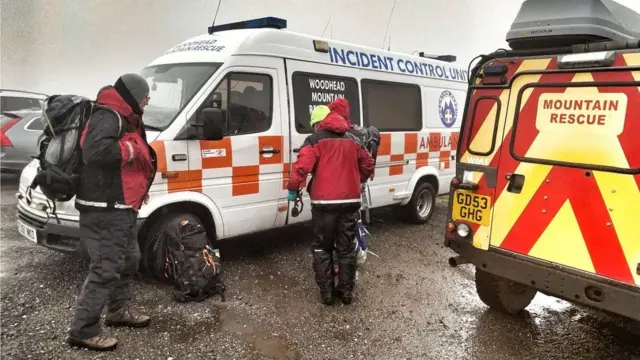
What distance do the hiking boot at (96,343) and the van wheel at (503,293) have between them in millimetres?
2826

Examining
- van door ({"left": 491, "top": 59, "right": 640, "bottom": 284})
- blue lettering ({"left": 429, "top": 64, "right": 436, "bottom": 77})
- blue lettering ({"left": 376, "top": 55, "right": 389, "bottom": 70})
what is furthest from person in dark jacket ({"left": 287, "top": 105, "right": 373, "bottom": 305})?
blue lettering ({"left": 429, "top": 64, "right": 436, "bottom": 77})

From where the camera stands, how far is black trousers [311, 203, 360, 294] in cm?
391

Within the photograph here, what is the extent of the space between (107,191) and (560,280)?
300 cm

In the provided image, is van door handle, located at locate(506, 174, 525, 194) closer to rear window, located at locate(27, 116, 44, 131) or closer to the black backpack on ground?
the black backpack on ground

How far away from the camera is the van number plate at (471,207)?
3.31 m

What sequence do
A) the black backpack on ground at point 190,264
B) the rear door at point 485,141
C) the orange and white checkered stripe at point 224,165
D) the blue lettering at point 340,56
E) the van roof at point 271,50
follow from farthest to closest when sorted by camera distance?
the blue lettering at point 340,56 < the van roof at point 271,50 < the orange and white checkered stripe at point 224,165 < the black backpack on ground at point 190,264 < the rear door at point 485,141

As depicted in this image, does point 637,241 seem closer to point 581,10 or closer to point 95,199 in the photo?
point 581,10

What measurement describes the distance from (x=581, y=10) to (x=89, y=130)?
3328 millimetres

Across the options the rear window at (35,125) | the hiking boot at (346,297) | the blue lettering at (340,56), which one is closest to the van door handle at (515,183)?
the hiking boot at (346,297)

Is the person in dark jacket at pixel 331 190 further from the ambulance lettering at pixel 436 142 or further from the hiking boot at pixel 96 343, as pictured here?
the ambulance lettering at pixel 436 142

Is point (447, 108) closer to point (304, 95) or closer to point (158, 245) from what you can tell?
point (304, 95)

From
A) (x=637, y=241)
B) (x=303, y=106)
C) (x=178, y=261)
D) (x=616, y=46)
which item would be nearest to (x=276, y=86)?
(x=303, y=106)

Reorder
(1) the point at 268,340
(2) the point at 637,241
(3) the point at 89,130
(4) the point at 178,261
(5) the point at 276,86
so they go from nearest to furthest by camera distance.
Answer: (2) the point at 637,241 → (3) the point at 89,130 → (1) the point at 268,340 → (4) the point at 178,261 → (5) the point at 276,86

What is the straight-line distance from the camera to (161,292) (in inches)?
156
